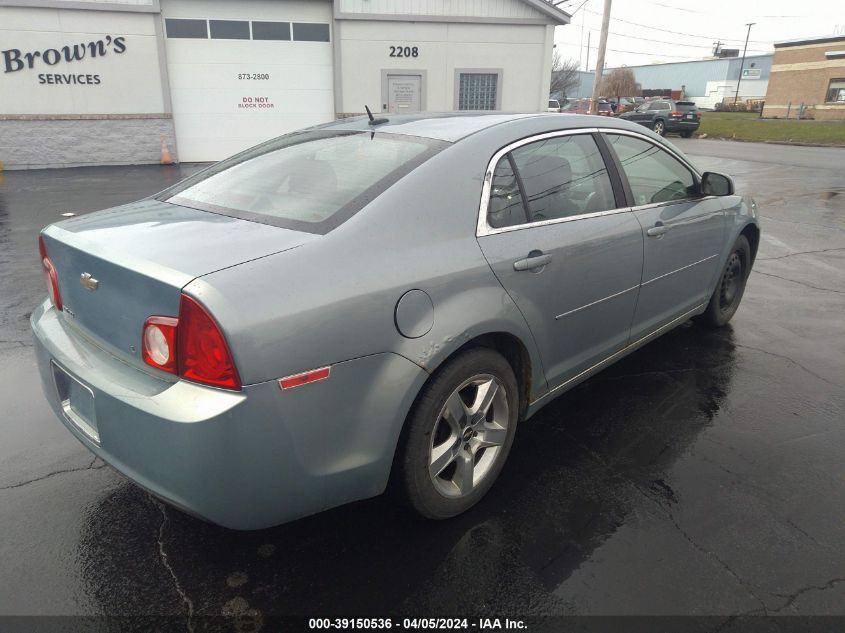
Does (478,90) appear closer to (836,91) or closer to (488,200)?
(488,200)

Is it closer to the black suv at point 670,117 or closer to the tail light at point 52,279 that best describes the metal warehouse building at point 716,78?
the black suv at point 670,117

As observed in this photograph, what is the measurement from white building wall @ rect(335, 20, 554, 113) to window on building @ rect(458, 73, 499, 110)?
188 mm

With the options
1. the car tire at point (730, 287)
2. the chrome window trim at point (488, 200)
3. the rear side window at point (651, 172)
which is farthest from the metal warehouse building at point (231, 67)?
the chrome window trim at point (488, 200)

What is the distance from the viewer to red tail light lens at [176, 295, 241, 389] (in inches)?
70.7

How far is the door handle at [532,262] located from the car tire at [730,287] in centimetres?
237

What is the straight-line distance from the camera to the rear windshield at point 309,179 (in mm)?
2334

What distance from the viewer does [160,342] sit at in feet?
6.33

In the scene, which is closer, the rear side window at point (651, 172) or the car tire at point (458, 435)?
the car tire at point (458, 435)

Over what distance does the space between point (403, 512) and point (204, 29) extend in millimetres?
15263

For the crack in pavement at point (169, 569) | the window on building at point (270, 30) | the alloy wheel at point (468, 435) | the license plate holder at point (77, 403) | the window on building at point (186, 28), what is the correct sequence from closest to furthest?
the crack in pavement at point (169, 569), the license plate holder at point (77, 403), the alloy wheel at point (468, 435), the window on building at point (186, 28), the window on building at point (270, 30)

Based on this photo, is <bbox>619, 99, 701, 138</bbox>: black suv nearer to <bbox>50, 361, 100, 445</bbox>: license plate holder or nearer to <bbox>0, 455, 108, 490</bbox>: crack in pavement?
<bbox>0, 455, 108, 490</bbox>: crack in pavement

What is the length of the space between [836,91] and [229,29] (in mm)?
45674

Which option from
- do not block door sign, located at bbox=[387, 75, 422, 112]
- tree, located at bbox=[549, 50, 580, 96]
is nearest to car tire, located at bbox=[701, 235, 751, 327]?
do not block door sign, located at bbox=[387, 75, 422, 112]

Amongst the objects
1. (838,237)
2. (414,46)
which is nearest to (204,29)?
(414,46)
